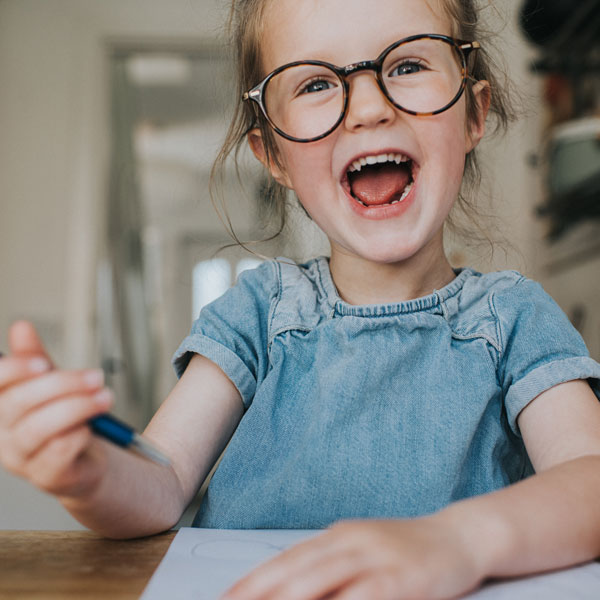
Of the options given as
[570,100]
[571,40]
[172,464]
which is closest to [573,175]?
[570,100]

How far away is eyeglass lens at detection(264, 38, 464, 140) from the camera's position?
0.73 metres

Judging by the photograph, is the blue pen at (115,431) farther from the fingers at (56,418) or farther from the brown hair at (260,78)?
the brown hair at (260,78)

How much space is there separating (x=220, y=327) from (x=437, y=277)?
0.91 feet

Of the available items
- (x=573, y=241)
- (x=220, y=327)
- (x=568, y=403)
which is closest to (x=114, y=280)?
(x=573, y=241)

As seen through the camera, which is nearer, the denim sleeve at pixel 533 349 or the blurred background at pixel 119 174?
the denim sleeve at pixel 533 349

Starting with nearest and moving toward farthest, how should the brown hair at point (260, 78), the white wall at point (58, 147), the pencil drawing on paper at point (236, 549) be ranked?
the pencil drawing on paper at point (236, 549)
the brown hair at point (260, 78)
the white wall at point (58, 147)

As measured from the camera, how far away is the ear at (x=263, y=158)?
3.04 ft

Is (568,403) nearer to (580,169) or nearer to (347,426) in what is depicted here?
(347,426)

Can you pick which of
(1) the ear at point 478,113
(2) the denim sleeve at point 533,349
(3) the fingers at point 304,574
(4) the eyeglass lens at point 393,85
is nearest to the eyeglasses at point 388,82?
(4) the eyeglass lens at point 393,85

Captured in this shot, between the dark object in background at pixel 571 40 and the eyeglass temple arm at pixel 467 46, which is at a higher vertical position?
the dark object in background at pixel 571 40

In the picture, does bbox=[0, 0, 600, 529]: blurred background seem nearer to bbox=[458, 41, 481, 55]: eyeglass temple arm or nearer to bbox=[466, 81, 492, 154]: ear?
bbox=[466, 81, 492, 154]: ear

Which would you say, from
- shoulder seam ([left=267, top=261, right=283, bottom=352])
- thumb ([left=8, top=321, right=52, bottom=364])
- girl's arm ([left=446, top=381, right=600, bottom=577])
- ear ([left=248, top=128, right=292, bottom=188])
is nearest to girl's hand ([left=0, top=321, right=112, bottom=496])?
thumb ([left=8, top=321, right=52, bottom=364])

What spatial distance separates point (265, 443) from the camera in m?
0.70

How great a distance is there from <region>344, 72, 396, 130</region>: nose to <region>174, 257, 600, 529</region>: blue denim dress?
8.0 inches
